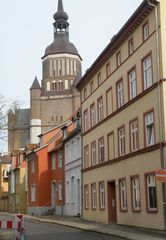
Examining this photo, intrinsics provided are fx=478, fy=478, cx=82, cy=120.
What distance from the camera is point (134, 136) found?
89.9 feet

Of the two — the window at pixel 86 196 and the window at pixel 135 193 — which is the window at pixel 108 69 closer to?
the window at pixel 135 193

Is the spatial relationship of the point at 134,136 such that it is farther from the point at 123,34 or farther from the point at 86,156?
the point at 86,156

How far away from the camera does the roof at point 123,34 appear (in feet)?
83.1

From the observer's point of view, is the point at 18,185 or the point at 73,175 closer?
the point at 73,175

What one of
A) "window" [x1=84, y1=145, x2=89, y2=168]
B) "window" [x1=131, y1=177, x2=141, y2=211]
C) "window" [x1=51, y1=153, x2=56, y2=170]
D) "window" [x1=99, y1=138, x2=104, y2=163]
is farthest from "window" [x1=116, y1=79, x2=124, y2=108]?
"window" [x1=51, y1=153, x2=56, y2=170]

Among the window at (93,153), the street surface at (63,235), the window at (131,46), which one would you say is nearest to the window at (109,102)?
the window at (131,46)

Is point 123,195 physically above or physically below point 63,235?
above

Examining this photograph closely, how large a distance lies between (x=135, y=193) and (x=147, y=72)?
22.6ft

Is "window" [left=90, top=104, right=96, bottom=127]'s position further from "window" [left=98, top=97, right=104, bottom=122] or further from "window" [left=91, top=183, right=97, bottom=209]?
"window" [left=91, top=183, right=97, bottom=209]

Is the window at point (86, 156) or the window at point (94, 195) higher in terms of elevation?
the window at point (86, 156)

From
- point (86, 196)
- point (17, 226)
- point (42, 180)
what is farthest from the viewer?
point (42, 180)

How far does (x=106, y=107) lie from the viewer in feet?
110

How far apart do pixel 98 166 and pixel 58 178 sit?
62.3 feet

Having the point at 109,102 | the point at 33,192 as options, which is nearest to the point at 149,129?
the point at 109,102
